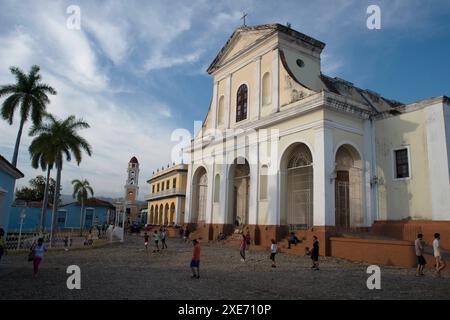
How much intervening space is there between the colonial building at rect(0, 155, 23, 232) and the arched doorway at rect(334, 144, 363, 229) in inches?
559

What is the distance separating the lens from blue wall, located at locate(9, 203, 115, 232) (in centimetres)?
4016

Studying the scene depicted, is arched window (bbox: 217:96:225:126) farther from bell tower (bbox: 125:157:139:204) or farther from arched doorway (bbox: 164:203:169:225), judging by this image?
arched doorway (bbox: 164:203:169:225)

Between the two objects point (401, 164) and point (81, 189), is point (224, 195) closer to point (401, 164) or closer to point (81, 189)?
point (401, 164)

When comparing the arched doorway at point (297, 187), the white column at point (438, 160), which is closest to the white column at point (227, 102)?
the arched doorway at point (297, 187)

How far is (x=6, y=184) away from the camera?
1608 cm

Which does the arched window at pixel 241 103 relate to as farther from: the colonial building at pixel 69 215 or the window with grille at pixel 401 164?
the colonial building at pixel 69 215

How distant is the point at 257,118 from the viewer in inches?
807

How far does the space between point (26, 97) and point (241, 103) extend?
1480 cm

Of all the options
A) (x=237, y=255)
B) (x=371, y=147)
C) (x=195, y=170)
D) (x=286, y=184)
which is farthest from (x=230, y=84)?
(x=237, y=255)

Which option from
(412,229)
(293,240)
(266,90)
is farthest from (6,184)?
(412,229)

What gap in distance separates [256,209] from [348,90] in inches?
373

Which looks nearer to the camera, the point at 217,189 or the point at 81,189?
the point at 217,189

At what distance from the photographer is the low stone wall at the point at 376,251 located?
1219cm
